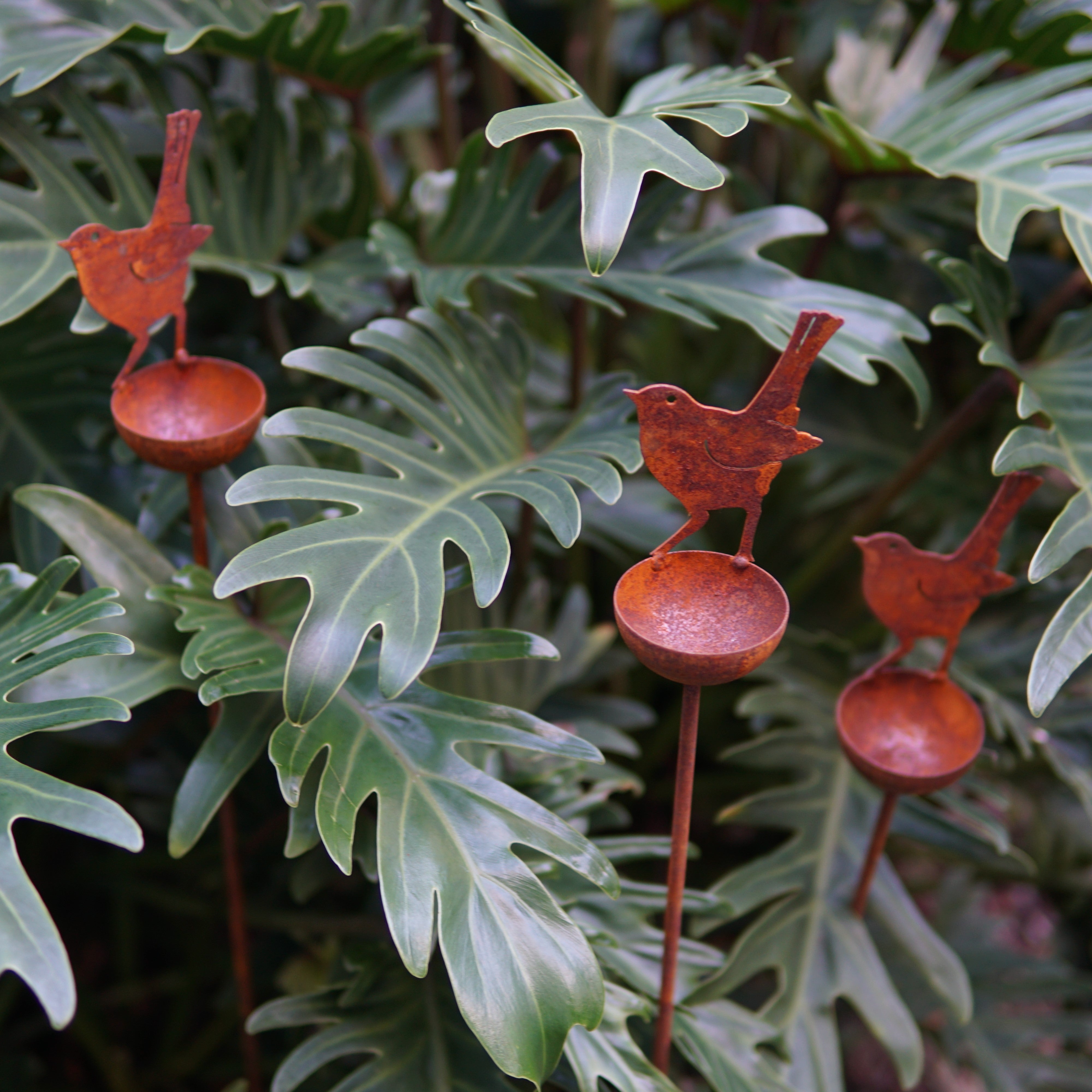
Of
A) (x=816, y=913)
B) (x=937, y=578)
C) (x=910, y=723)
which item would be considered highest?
(x=937, y=578)

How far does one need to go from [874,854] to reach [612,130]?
21.7 inches

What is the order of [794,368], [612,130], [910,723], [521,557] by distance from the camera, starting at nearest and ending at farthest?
[794,368]
[612,130]
[910,723]
[521,557]

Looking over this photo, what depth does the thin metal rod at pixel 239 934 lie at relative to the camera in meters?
0.75

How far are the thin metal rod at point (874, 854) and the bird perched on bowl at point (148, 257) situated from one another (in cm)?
A: 58

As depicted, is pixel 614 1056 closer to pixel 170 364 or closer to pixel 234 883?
pixel 234 883

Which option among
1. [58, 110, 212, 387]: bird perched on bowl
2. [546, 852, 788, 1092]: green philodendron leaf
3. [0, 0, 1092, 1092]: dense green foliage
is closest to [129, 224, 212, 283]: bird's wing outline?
[58, 110, 212, 387]: bird perched on bowl

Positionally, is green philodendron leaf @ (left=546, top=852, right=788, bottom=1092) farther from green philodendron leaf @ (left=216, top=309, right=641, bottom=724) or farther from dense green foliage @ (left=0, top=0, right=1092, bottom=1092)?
green philodendron leaf @ (left=216, top=309, right=641, bottom=724)

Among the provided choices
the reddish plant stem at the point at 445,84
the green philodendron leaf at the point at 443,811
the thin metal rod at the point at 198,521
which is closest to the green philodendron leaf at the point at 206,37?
the reddish plant stem at the point at 445,84

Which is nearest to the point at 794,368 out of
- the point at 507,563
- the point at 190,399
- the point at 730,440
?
the point at 730,440

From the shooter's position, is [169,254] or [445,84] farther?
[445,84]

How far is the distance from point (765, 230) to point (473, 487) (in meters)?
0.35

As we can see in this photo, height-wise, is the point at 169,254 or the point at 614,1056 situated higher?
the point at 169,254

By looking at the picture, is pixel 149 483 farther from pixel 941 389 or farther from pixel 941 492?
pixel 941 389

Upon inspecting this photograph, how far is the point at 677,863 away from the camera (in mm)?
588
